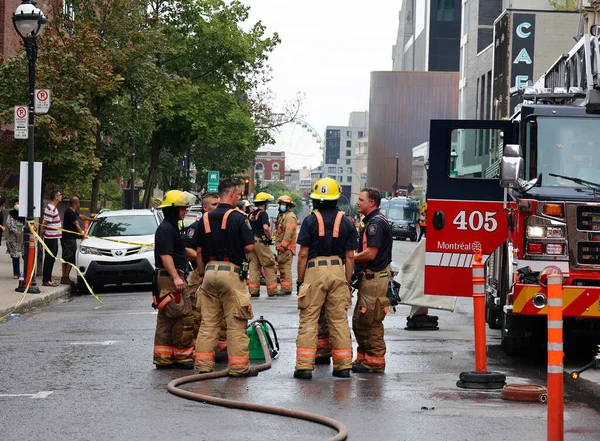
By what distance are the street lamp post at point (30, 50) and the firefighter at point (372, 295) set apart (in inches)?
361

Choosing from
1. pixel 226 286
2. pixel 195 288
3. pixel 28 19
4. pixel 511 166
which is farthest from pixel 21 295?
pixel 511 166

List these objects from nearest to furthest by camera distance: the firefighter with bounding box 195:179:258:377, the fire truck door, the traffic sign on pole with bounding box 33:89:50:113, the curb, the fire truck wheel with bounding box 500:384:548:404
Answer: the fire truck wheel with bounding box 500:384:548:404 < the firefighter with bounding box 195:179:258:377 < the fire truck door < the curb < the traffic sign on pole with bounding box 33:89:50:113

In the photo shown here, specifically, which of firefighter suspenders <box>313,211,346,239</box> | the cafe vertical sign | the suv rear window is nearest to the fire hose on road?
firefighter suspenders <box>313,211,346,239</box>

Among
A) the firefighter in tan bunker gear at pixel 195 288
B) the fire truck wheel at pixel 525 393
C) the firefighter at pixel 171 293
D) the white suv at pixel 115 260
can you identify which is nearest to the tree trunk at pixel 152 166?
the white suv at pixel 115 260

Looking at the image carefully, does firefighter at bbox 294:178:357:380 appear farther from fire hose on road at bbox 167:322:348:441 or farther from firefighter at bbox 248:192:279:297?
firefighter at bbox 248:192:279:297

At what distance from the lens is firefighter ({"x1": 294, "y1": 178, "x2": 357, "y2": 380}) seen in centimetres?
1015

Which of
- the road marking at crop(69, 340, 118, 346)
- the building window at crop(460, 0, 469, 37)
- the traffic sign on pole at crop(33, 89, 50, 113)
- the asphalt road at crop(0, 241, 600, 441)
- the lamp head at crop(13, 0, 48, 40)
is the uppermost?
the building window at crop(460, 0, 469, 37)

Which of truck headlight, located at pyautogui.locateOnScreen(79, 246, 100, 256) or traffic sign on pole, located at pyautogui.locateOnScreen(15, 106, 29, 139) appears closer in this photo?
traffic sign on pole, located at pyautogui.locateOnScreen(15, 106, 29, 139)

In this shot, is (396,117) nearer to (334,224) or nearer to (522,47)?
(522,47)

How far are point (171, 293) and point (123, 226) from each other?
11744mm

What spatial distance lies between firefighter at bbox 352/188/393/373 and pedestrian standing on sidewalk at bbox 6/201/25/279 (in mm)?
11530

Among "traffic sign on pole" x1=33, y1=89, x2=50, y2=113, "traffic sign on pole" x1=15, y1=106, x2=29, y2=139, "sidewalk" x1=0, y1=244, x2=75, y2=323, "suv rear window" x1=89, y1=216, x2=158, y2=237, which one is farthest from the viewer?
"suv rear window" x1=89, y1=216, x2=158, y2=237

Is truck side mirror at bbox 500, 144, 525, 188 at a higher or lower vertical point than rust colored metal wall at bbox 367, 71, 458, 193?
lower

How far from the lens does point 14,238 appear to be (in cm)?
2084
